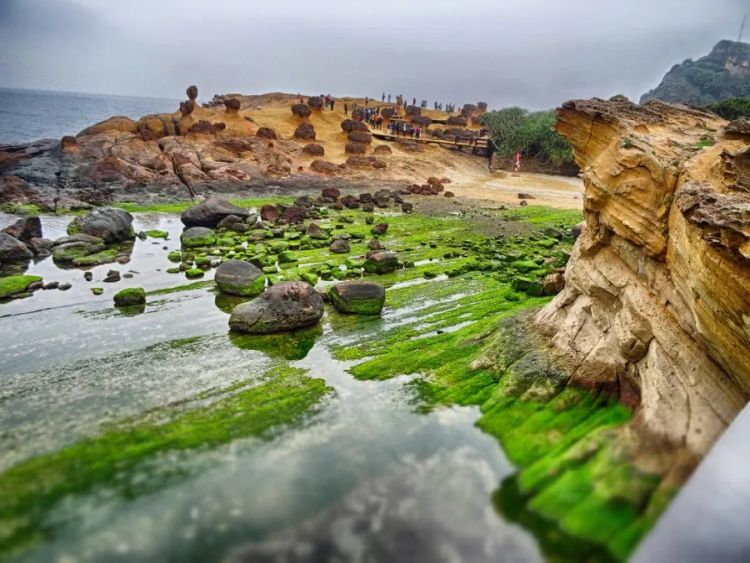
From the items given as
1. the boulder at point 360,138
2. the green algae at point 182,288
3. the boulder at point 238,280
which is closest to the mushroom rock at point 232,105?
the boulder at point 360,138

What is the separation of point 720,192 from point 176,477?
13.3 m

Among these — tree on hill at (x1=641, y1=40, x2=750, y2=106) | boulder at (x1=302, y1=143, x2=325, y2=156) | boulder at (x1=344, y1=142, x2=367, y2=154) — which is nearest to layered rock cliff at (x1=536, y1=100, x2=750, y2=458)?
boulder at (x1=302, y1=143, x2=325, y2=156)

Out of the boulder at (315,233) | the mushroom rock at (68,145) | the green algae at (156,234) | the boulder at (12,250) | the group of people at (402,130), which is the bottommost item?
the green algae at (156,234)

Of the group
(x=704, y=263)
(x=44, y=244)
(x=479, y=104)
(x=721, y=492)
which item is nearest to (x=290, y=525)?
(x=721, y=492)

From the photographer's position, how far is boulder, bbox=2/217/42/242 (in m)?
28.2

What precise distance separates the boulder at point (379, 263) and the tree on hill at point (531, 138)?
5340cm

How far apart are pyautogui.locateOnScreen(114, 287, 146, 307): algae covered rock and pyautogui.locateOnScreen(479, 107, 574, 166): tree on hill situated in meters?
64.1

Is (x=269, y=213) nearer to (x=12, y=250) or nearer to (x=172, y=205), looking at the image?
(x=172, y=205)

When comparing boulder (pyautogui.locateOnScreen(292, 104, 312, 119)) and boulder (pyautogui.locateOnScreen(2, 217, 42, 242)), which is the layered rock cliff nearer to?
boulder (pyautogui.locateOnScreen(2, 217, 42, 242))

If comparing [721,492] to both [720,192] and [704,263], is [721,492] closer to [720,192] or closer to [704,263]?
[704,263]

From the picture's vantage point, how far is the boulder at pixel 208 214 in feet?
115

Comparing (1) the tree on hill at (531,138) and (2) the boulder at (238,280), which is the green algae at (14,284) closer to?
(2) the boulder at (238,280)

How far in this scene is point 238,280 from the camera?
2153 centimetres

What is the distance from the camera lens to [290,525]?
8.30 m
